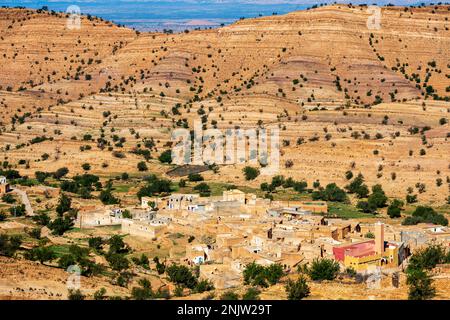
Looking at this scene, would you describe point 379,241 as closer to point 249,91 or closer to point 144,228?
point 144,228

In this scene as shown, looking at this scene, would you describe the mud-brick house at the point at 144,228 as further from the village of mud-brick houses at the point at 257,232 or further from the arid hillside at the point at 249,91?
the arid hillside at the point at 249,91

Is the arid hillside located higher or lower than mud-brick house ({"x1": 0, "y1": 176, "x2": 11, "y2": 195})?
higher

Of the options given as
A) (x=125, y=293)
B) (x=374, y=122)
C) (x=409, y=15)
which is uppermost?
(x=409, y=15)

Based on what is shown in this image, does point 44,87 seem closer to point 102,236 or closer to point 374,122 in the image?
point 374,122

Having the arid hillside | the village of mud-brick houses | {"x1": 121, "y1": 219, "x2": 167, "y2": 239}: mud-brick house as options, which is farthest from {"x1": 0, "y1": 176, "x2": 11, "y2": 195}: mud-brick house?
{"x1": 121, "y1": 219, "x2": 167, "y2": 239}: mud-brick house

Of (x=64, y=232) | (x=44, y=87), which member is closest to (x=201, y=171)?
(x=64, y=232)

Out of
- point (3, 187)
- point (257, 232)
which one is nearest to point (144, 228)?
point (257, 232)

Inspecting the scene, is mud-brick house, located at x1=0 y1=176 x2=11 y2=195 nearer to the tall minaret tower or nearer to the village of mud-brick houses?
the village of mud-brick houses
